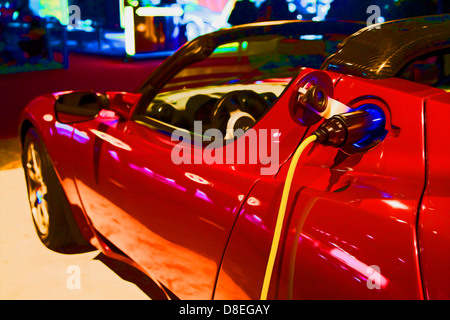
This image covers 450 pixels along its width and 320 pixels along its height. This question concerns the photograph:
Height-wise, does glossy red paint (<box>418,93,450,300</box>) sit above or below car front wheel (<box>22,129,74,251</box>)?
above

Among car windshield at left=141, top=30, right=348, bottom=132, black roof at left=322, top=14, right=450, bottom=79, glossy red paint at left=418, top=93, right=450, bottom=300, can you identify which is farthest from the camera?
car windshield at left=141, top=30, right=348, bottom=132

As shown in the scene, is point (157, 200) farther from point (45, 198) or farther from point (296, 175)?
point (45, 198)

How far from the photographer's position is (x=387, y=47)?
1.47 meters

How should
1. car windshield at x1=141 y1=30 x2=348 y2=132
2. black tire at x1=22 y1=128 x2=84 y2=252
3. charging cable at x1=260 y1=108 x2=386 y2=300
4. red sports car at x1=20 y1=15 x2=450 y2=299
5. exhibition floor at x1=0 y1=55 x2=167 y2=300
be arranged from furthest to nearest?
black tire at x1=22 y1=128 x2=84 y2=252
exhibition floor at x1=0 y1=55 x2=167 y2=300
car windshield at x1=141 y1=30 x2=348 y2=132
charging cable at x1=260 y1=108 x2=386 y2=300
red sports car at x1=20 y1=15 x2=450 y2=299

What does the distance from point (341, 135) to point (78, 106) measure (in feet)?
5.50

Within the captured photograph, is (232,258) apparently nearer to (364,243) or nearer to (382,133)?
(364,243)

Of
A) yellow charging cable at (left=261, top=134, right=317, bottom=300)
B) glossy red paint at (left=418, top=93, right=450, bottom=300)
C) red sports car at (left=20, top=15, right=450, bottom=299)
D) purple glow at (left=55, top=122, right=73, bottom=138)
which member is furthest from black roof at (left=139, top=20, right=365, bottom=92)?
glossy red paint at (left=418, top=93, right=450, bottom=300)

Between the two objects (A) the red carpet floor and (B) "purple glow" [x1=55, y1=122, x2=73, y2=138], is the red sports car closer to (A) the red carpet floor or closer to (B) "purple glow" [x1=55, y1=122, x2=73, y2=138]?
(B) "purple glow" [x1=55, y1=122, x2=73, y2=138]

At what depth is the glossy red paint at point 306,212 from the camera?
114cm

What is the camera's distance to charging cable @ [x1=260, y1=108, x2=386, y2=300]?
1286 millimetres

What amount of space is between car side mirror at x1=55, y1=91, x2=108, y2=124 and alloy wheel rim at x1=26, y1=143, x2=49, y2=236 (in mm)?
545

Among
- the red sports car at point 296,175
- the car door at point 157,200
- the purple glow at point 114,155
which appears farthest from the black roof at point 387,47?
the purple glow at point 114,155
